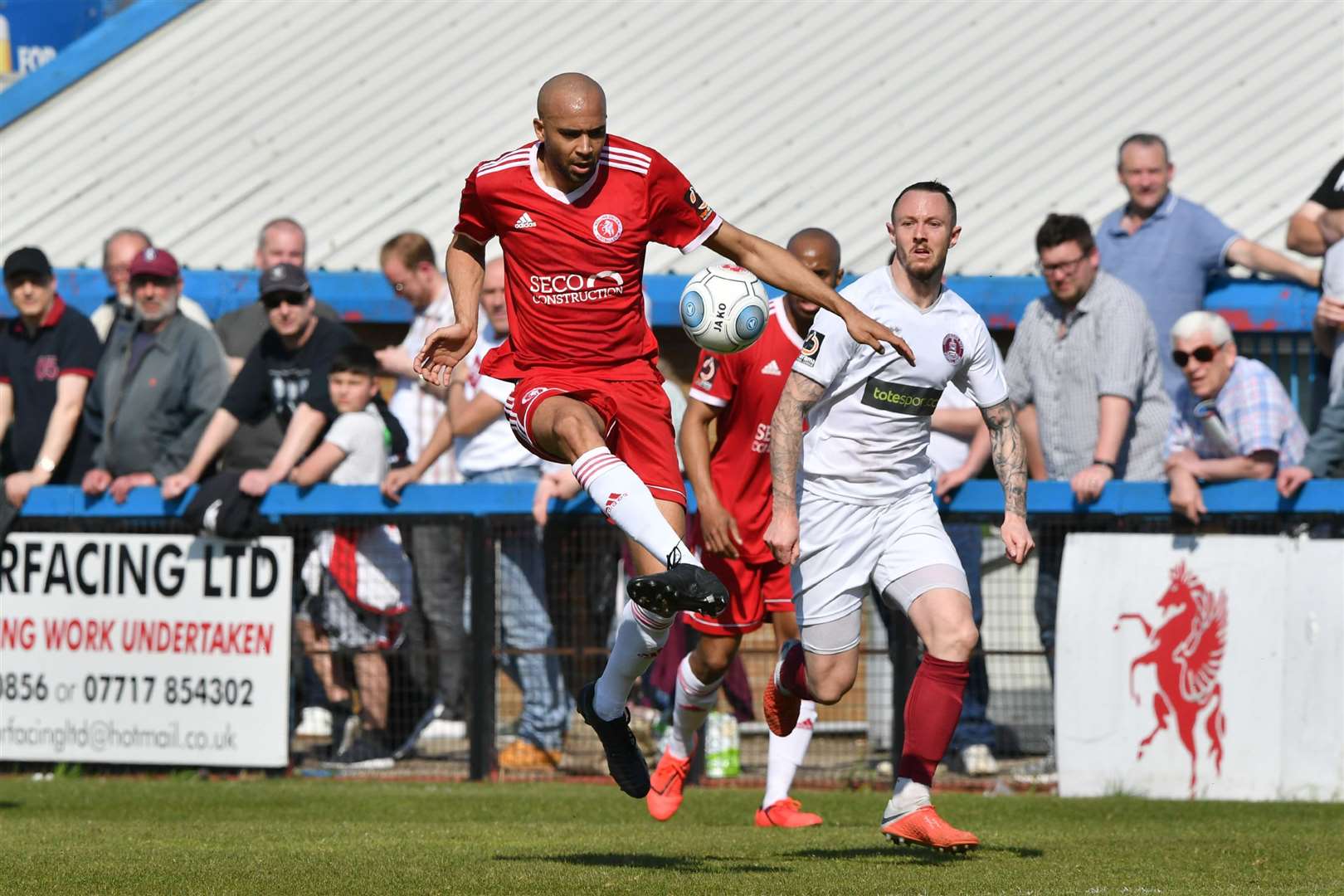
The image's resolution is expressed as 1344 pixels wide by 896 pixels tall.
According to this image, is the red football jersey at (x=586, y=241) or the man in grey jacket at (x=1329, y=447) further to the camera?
the man in grey jacket at (x=1329, y=447)

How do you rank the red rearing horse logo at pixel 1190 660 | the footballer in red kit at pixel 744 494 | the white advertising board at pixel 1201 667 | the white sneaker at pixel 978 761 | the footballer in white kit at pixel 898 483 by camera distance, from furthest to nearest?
the white sneaker at pixel 978 761 → the red rearing horse logo at pixel 1190 660 → the white advertising board at pixel 1201 667 → the footballer in red kit at pixel 744 494 → the footballer in white kit at pixel 898 483

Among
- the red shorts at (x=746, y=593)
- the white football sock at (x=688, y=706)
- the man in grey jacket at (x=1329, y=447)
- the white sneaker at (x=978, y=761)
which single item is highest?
the man in grey jacket at (x=1329, y=447)

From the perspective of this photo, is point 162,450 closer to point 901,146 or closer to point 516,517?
point 516,517

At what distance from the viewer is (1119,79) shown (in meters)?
15.9

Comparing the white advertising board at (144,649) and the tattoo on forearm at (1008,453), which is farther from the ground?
the tattoo on forearm at (1008,453)

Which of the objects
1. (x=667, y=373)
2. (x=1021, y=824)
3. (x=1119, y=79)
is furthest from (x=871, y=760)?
(x=1119, y=79)

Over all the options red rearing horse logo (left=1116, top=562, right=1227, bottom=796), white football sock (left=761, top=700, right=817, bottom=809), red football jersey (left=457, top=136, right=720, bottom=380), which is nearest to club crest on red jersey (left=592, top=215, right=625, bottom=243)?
red football jersey (left=457, top=136, right=720, bottom=380)

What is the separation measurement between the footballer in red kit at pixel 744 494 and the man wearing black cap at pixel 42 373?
15.5ft

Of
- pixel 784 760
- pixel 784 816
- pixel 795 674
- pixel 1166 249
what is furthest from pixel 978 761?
pixel 1166 249

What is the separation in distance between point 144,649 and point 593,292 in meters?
5.23

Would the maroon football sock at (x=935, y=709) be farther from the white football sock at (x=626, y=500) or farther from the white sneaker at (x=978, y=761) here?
the white sneaker at (x=978, y=761)

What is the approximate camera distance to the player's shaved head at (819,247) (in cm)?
905

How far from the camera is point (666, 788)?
8.73m

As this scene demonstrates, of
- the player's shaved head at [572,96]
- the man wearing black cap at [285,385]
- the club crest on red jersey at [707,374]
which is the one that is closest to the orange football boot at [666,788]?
the club crest on red jersey at [707,374]
